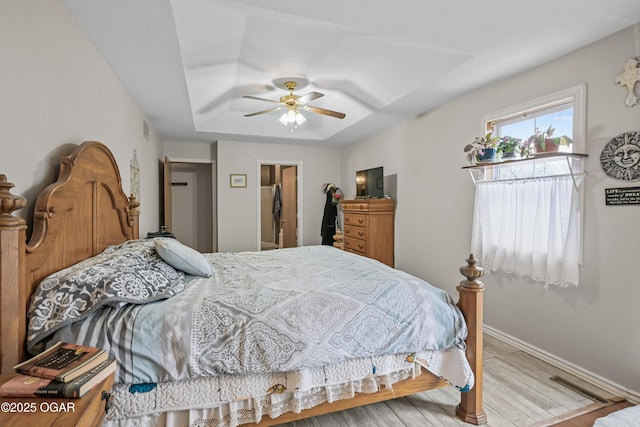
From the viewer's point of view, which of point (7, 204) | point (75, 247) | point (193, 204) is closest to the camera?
point (7, 204)

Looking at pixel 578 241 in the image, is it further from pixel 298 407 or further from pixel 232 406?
pixel 232 406

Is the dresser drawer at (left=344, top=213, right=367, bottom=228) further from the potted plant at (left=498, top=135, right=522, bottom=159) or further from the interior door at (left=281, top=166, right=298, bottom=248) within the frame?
the potted plant at (left=498, top=135, right=522, bottom=159)

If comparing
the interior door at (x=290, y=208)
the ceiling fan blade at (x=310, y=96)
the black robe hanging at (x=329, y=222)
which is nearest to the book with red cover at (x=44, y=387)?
the ceiling fan blade at (x=310, y=96)

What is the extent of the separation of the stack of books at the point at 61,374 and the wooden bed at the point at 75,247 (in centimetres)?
29

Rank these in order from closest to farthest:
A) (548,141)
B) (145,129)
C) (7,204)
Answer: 1. (7,204)
2. (548,141)
3. (145,129)

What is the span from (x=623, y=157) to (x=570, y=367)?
1.54m

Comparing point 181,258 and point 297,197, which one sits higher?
point 297,197

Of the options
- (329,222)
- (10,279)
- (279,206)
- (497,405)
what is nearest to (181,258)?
(10,279)

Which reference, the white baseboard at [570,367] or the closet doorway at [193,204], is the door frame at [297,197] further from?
the white baseboard at [570,367]

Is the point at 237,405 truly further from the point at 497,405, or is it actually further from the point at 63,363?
the point at 497,405

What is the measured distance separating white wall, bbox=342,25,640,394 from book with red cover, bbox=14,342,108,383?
2871 mm

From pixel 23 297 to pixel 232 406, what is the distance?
37.0 inches

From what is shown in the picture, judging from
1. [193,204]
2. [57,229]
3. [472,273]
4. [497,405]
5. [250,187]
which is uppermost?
[250,187]

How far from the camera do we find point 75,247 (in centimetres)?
167
